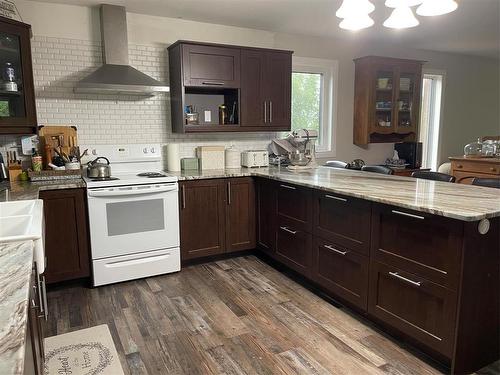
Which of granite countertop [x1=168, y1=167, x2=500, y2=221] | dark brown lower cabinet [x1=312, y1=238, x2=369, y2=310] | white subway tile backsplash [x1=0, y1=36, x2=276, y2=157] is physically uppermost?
white subway tile backsplash [x1=0, y1=36, x2=276, y2=157]

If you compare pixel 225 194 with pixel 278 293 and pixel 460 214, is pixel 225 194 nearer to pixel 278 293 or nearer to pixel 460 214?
pixel 278 293

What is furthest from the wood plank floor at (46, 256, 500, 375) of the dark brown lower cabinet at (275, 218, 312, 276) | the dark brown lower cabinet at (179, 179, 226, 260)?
the dark brown lower cabinet at (179, 179, 226, 260)

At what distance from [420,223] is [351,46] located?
3.80m

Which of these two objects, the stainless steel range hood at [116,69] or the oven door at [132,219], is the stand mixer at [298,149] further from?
the stainless steel range hood at [116,69]

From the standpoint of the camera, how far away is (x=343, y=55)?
16.8 ft

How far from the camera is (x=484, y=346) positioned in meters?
2.03

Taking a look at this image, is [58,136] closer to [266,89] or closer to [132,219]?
[132,219]

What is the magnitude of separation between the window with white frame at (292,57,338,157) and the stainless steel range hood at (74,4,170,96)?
2045mm

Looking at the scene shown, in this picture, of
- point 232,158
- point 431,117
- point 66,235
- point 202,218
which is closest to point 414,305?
point 202,218

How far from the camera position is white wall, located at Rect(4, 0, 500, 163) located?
3443 mm

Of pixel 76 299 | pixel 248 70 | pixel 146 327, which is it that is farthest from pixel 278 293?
pixel 248 70

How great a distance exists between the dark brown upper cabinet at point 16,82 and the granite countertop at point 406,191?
1341 mm

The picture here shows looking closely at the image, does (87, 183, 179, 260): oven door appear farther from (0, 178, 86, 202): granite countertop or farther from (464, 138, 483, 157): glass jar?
(464, 138, 483, 157): glass jar

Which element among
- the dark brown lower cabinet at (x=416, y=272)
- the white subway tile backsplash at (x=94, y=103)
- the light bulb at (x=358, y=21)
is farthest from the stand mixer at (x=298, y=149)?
the light bulb at (x=358, y=21)
